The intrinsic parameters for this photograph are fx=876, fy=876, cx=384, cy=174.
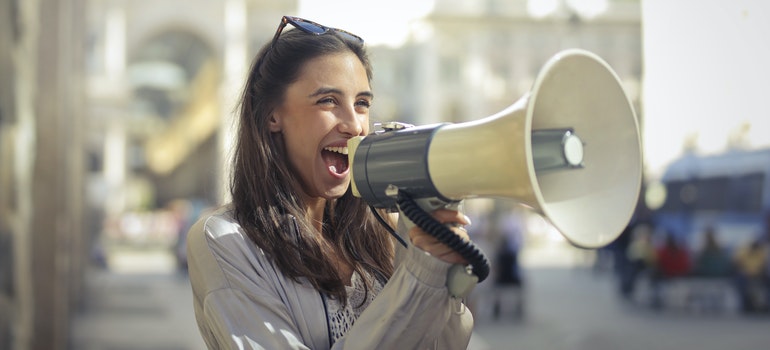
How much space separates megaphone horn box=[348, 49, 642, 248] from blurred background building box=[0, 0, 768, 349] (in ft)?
0.24

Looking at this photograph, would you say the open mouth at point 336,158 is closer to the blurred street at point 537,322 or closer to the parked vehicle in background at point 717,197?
the parked vehicle in background at point 717,197

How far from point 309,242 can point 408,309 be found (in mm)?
288

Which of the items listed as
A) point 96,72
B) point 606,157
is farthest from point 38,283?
point 96,72

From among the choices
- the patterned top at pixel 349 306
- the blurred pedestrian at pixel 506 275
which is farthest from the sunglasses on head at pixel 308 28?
the blurred pedestrian at pixel 506 275

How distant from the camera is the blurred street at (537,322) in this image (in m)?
7.56

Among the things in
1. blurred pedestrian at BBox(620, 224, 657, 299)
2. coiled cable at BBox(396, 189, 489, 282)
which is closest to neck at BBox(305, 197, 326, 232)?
coiled cable at BBox(396, 189, 489, 282)

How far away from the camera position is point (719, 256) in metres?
7.87

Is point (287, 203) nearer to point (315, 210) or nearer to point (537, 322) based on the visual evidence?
point (315, 210)

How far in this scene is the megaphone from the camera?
1.09m

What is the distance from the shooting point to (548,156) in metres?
1.17

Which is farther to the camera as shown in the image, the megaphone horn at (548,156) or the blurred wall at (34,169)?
the blurred wall at (34,169)

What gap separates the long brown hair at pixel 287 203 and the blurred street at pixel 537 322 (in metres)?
2.78

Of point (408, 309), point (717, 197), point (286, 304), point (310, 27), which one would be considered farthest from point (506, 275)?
point (408, 309)

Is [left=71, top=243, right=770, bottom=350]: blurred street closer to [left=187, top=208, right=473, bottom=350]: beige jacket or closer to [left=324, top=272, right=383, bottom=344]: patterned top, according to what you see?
[left=324, top=272, right=383, bottom=344]: patterned top
